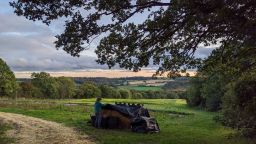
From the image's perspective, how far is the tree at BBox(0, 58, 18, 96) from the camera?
4508 inches

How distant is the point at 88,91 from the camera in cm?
13350

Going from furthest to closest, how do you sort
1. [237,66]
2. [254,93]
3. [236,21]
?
[254,93]
[237,66]
[236,21]

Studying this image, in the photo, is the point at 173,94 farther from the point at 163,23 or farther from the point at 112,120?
the point at 163,23

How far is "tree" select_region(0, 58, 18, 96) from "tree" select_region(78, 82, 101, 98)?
21469mm

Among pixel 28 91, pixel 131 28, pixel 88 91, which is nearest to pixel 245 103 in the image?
pixel 131 28

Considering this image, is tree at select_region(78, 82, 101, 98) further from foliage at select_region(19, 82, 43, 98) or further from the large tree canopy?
the large tree canopy

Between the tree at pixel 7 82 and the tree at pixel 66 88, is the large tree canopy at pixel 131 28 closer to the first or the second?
the tree at pixel 7 82

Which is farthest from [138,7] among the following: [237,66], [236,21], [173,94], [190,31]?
[173,94]

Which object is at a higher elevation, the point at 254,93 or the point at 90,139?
the point at 254,93

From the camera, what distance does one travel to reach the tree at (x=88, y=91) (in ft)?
437

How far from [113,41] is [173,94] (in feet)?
400

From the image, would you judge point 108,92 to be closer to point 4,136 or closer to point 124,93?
point 124,93

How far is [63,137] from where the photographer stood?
76.2 feet

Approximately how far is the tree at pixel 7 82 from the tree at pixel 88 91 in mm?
21469
